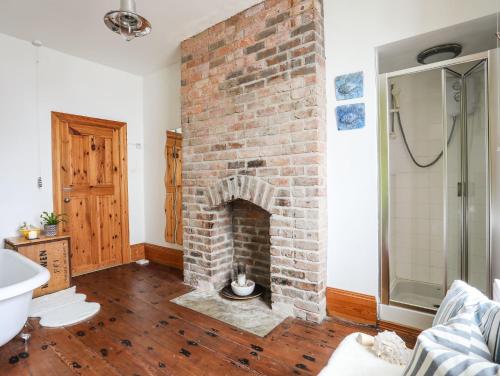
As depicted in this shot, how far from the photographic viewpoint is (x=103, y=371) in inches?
67.0

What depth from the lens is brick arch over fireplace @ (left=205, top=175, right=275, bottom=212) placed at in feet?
7.95

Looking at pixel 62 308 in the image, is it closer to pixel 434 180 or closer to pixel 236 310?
pixel 236 310

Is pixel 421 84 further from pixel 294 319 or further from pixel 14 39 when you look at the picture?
pixel 14 39

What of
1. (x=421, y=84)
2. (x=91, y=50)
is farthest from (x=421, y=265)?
(x=91, y=50)

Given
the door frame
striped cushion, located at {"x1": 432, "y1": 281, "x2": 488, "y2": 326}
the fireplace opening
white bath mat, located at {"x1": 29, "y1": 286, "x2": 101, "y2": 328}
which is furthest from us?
the door frame

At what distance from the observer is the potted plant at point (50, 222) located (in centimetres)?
299

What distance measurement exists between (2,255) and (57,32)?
2.23m

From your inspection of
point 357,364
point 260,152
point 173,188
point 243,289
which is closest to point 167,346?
point 243,289

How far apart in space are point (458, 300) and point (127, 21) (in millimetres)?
2316

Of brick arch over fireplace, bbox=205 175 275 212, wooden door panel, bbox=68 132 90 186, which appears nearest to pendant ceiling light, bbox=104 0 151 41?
brick arch over fireplace, bbox=205 175 275 212

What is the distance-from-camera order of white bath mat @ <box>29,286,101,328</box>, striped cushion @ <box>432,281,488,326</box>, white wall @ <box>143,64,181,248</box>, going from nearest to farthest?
striped cushion @ <box>432,281,488,326</box>
white bath mat @ <box>29,286,101,328</box>
white wall @ <box>143,64,181,248</box>

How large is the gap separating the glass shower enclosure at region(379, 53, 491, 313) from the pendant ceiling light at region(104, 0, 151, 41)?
174 cm

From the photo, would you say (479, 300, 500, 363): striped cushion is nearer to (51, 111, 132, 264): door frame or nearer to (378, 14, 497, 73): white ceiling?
(378, 14, 497, 73): white ceiling

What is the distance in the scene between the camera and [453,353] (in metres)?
0.64
